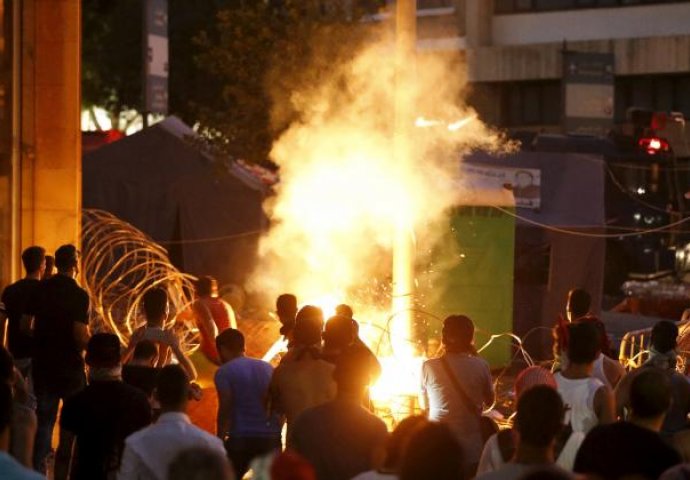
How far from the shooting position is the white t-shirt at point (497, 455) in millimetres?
6490

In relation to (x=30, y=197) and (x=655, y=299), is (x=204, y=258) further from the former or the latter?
(x=30, y=197)

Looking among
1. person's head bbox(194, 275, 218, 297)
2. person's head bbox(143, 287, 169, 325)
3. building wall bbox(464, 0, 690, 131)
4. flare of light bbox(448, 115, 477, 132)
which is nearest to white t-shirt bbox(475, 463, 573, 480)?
person's head bbox(143, 287, 169, 325)

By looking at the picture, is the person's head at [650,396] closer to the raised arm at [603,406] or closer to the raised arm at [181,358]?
the raised arm at [603,406]

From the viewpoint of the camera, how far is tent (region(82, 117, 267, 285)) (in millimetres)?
22672

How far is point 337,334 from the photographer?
779 cm

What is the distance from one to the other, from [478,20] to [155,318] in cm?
3525

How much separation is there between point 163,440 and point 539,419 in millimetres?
1679

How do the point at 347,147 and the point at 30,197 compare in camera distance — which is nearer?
the point at 30,197

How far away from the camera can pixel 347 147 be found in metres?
16.8

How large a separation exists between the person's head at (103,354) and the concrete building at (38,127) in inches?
253

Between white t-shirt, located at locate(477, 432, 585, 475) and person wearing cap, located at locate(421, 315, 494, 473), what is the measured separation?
3.75 feet

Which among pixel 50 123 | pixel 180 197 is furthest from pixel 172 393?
pixel 180 197

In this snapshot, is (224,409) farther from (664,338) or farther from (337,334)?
(664,338)

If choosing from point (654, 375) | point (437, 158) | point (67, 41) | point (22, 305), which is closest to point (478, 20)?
point (437, 158)
